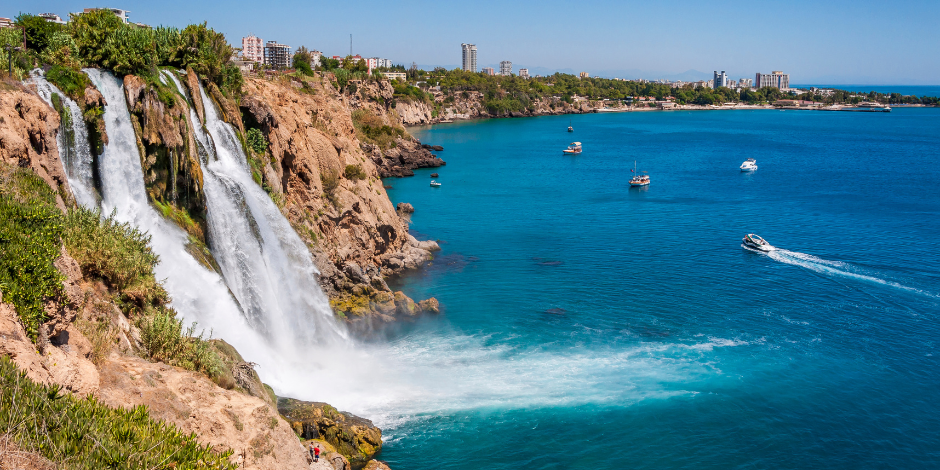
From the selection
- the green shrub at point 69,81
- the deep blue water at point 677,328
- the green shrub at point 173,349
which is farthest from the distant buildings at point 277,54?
the green shrub at point 173,349

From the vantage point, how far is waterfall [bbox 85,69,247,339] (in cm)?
2247

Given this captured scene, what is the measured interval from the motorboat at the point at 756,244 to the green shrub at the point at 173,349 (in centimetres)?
4209

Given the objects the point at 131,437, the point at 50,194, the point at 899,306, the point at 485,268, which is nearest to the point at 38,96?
the point at 50,194

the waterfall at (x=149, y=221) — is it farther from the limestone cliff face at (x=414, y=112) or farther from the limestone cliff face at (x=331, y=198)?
the limestone cliff face at (x=414, y=112)

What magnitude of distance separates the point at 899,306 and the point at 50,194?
41.7 metres

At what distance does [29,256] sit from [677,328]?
29179 millimetres

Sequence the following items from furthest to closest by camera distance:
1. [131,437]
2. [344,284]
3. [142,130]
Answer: [344,284] → [142,130] → [131,437]

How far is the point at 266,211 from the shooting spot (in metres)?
30.8

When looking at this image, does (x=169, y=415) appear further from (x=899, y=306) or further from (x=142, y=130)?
(x=899, y=306)

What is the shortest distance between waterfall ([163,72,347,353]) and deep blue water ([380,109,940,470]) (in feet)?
15.5

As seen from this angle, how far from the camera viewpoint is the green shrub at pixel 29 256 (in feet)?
41.4

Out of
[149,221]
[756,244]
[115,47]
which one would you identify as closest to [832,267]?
[756,244]

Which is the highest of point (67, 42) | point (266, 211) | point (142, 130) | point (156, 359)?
point (67, 42)

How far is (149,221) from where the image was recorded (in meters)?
23.5
